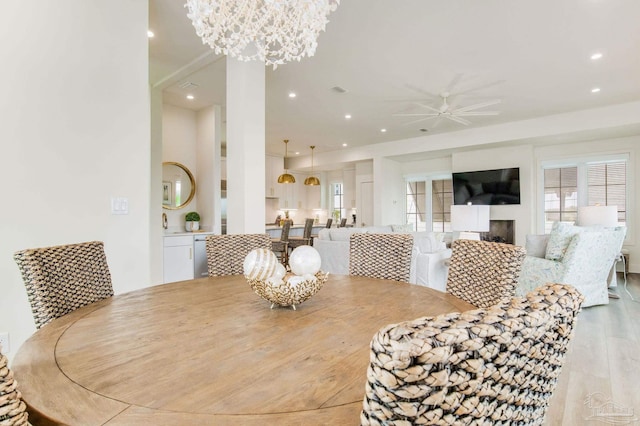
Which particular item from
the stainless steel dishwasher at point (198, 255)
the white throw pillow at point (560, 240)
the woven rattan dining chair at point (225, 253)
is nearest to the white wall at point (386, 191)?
the white throw pillow at point (560, 240)

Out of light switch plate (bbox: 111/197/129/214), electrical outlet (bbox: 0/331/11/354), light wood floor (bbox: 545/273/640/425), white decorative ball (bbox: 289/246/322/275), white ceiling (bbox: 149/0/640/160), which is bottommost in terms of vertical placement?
light wood floor (bbox: 545/273/640/425)

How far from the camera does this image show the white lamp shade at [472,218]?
3.73 m

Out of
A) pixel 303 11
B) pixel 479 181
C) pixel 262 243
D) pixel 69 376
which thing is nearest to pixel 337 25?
pixel 303 11

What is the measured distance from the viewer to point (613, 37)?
3.24m

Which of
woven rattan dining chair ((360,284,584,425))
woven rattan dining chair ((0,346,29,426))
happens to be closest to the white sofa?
woven rattan dining chair ((360,284,584,425))

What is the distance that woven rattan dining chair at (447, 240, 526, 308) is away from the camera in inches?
50.1

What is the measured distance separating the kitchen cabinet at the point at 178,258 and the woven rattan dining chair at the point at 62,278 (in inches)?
107

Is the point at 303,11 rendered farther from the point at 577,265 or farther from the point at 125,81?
the point at 577,265

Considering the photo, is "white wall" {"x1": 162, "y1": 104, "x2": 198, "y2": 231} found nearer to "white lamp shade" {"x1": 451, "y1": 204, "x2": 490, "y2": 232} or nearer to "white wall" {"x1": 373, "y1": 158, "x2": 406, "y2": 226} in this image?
"white lamp shade" {"x1": 451, "y1": 204, "x2": 490, "y2": 232}

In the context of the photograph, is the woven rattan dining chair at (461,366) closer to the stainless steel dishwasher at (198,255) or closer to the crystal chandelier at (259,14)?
the crystal chandelier at (259,14)

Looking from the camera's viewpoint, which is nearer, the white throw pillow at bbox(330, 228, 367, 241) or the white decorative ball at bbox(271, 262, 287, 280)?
the white decorative ball at bbox(271, 262, 287, 280)

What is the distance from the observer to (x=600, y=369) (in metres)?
2.19

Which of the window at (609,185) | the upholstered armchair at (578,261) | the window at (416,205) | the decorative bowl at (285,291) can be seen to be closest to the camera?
the decorative bowl at (285,291)

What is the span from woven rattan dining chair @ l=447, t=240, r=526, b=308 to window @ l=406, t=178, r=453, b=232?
697cm
